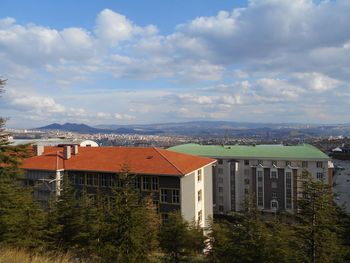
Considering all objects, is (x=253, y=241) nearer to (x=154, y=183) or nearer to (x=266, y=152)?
(x=154, y=183)

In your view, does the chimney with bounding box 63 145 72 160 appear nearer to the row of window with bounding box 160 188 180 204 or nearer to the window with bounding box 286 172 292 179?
the row of window with bounding box 160 188 180 204

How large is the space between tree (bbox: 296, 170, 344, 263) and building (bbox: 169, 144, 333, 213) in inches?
1802

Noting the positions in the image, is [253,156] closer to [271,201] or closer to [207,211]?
[271,201]

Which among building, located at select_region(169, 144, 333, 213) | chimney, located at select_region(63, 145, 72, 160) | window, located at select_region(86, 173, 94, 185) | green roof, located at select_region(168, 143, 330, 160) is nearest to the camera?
window, located at select_region(86, 173, 94, 185)

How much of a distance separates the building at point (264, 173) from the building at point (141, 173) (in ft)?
75.0

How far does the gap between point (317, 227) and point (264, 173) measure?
53.4 metres

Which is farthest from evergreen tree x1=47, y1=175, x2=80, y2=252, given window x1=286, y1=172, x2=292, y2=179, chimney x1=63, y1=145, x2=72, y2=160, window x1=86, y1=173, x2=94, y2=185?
window x1=286, y1=172, x2=292, y2=179

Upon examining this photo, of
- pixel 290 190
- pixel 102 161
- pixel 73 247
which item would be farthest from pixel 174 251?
pixel 290 190

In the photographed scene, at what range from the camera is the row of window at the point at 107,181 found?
44.1m

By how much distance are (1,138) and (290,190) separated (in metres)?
59.0

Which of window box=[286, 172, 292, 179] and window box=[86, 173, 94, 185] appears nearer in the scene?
window box=[86, 173, 94, 185]

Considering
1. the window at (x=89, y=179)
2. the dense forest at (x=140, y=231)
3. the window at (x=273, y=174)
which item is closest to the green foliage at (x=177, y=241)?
the dense forest at (x=140, y=231)

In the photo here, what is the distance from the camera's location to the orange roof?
44031mm

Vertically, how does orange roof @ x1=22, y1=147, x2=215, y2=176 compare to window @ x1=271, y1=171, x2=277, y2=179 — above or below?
above
